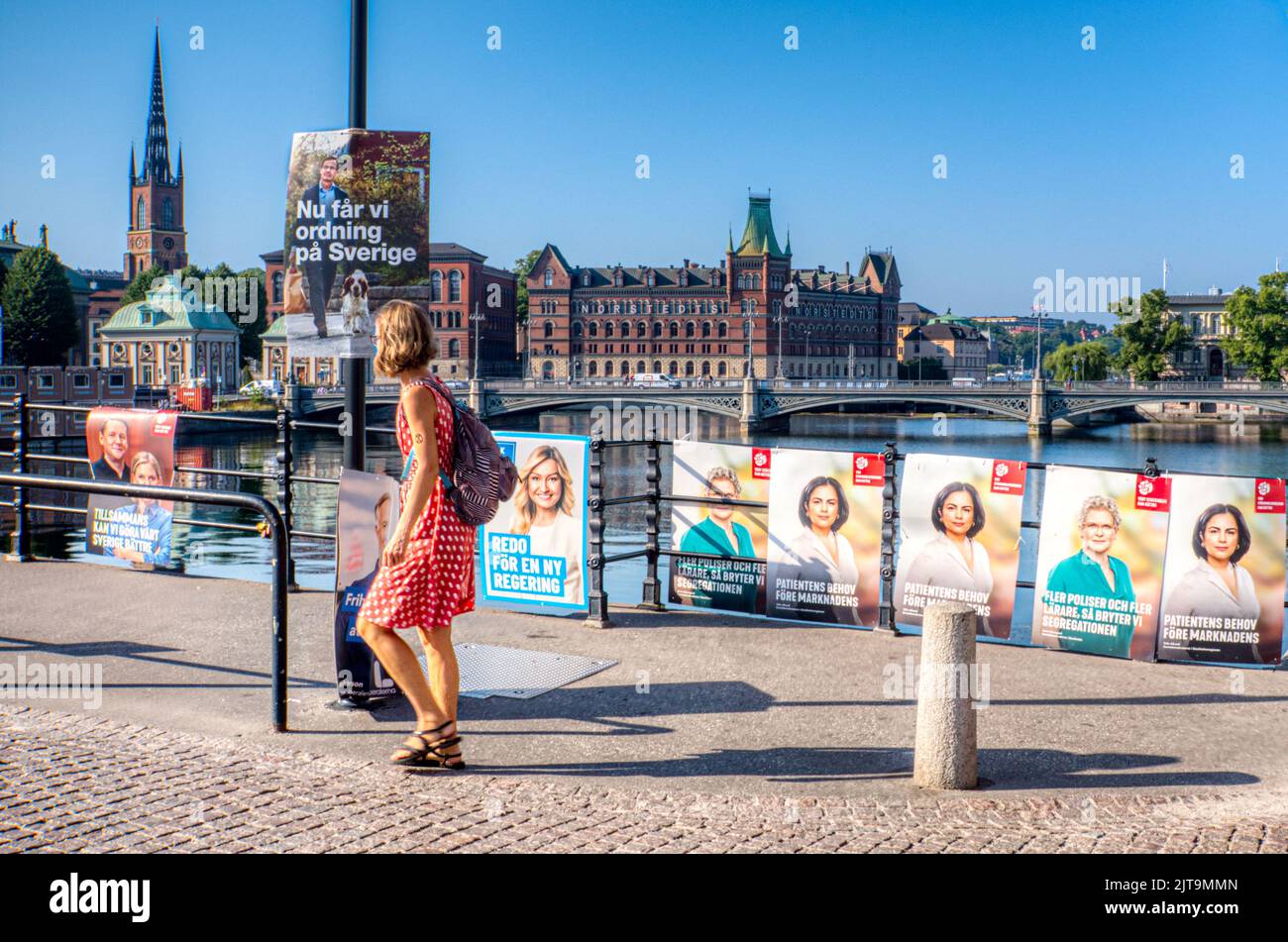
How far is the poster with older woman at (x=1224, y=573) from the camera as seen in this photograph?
23.0ft

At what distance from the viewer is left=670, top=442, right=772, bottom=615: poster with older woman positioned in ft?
27.2

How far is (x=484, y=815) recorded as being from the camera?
441cm

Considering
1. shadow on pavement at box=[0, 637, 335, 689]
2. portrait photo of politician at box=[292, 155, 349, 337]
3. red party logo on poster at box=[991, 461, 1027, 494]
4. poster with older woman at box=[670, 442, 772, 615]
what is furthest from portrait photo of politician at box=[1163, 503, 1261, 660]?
portrait photo of politician at box=[292, 155, 349, 337]

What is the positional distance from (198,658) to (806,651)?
326cm

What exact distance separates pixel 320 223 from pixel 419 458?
1.81 meters

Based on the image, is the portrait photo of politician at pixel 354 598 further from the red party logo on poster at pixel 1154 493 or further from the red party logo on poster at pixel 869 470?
the red party logo on poster at pixel 1154 493

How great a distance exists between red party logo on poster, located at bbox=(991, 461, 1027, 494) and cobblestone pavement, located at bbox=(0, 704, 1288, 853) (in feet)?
9.49

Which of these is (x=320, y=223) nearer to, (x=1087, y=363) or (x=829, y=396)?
(x=829, y=396)

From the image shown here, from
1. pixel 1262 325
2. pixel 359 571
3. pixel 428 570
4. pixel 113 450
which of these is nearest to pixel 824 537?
pixel 359 571

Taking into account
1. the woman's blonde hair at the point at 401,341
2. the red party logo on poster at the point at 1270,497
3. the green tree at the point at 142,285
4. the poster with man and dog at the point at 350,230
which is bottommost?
the red party logo on poster at the point at 1270,497

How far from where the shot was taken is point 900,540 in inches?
310

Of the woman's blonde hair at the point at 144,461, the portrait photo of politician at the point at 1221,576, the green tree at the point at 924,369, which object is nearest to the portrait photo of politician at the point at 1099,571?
the portrait photo of politician at the point at 1221,576

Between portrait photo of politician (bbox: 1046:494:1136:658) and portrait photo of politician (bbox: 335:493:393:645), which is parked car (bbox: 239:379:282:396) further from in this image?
portrait photo of politician (bbox: 335:493:393:645)
